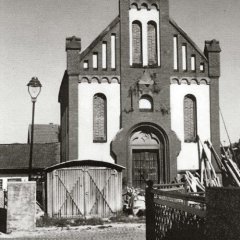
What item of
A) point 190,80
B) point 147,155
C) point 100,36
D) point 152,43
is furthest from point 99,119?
point 190,80

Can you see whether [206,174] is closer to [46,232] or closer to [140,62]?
[140,62]

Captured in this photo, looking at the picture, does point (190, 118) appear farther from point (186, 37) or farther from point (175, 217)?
point (175, 217)

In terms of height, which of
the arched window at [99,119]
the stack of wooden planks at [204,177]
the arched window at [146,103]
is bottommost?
the stack of wooden planks at [204,177]

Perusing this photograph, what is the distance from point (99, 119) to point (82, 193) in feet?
20.3

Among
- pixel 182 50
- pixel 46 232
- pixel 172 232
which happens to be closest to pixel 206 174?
pixel 182 50

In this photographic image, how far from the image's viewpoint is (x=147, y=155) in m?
25.7

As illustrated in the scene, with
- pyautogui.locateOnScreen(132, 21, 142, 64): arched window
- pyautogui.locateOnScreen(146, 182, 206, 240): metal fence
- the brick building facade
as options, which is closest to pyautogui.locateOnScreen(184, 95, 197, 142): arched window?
the brick building facade

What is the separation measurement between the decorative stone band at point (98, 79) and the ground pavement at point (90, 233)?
993cm

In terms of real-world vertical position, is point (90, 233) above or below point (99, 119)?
below

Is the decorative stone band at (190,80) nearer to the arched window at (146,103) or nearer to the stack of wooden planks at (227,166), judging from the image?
the arched window at (146,103)

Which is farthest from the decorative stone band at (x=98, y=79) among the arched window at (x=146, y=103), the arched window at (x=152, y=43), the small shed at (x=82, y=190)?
the small shed at (x=82, y=190)

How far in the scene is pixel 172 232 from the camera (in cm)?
762

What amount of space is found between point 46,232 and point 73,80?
11.1 m

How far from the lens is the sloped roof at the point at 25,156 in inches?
1280
